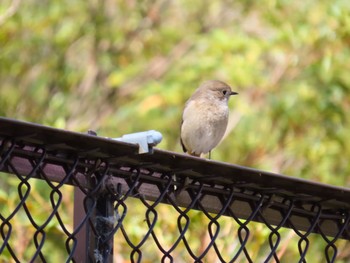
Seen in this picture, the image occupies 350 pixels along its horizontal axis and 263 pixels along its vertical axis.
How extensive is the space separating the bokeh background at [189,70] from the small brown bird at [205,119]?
0.91 metres

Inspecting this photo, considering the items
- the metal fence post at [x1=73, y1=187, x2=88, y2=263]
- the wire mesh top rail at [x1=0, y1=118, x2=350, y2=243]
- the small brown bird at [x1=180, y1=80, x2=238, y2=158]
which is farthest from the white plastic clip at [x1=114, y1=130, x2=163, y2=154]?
the small brown bird at [x1=180, y1=80, x2=238, y2=158]

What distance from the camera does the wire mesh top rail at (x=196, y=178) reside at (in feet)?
6.89

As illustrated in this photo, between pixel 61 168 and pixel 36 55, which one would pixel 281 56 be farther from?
pixel 61 168

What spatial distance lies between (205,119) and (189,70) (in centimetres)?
190

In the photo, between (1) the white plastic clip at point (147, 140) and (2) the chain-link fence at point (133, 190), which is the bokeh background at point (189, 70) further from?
(1) the white plastic clip at point (147, 140)

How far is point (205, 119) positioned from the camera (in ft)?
21.2

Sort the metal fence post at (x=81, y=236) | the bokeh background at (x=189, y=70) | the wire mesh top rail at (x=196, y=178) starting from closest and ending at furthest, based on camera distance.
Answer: the wire mesh top rail at (x=196, y=178) → the metal fence post at (x=81, y=236) → the bokeh background at (x=189, y=70)

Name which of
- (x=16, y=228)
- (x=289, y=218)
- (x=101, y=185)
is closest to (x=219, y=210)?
(x=289, y=218)

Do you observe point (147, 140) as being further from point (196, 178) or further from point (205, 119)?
point (205, 119)

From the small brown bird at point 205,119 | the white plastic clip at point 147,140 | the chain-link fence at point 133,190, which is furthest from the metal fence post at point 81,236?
the small brown bird at point 205,119

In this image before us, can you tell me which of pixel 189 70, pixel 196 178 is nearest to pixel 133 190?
pixel 196 178

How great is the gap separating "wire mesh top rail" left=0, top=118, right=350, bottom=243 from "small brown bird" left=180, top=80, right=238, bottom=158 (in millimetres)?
3621

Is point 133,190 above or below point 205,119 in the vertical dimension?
below

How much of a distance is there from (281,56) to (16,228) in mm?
4015
